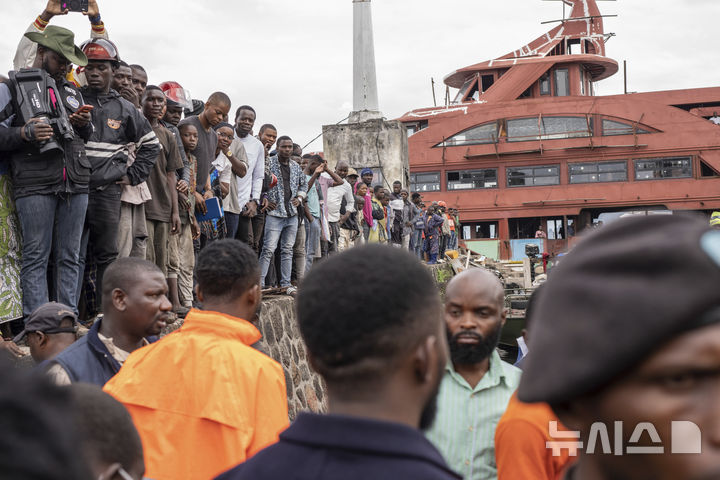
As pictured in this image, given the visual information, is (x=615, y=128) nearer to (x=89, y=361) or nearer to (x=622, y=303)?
(x=89, y=361)

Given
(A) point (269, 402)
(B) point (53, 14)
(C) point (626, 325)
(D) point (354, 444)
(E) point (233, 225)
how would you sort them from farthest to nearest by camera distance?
(E) point (233, 225) < (B) point (53, 14) < (A) point (269, 402) < (D) point (354, 444) < (C) point (626, 325)

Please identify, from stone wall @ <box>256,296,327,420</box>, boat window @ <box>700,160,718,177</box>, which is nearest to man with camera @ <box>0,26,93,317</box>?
stone wall @ <box>256,296,327,420</box>

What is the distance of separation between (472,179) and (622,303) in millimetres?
35145

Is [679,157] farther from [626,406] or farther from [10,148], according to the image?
[626,406]

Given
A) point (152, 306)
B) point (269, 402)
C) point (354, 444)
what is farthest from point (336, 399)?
point (152, 306)

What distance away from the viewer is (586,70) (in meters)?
41.0

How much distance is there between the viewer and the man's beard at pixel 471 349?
3.14 m

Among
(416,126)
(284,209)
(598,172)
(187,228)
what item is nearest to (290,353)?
(284,209)

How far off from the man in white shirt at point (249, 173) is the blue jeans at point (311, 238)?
1620 mm

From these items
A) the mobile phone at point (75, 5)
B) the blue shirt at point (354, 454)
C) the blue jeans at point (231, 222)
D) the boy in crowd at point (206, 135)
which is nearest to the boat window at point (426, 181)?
the blue jeans at point (231, 222)

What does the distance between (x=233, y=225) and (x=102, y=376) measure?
4.59m

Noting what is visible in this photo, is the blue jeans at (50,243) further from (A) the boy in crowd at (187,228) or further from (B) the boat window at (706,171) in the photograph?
(B) the boat window at (706,171)

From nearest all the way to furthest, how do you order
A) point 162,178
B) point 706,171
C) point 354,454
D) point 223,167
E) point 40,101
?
point 354,454, point 40,101, point 162,178, point 223,167, point 706,171

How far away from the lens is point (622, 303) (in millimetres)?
1023
